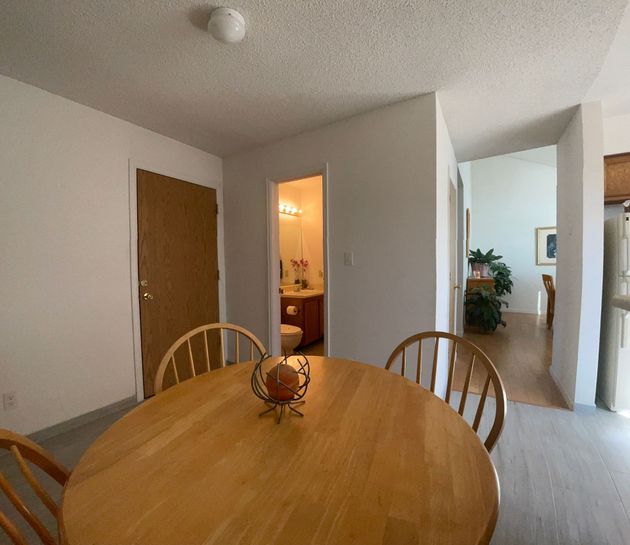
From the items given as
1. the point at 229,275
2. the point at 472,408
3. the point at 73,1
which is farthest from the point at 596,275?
the point at 73,1

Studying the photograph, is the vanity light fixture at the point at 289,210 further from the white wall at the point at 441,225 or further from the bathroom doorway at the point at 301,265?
the white wall at the point at 441,225

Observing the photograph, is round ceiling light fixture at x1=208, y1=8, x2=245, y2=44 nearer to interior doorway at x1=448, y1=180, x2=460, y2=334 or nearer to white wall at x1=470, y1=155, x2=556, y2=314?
interior doorway at x1=448, y1=180, x2=460, y2=334

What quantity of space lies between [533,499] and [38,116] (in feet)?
11.8

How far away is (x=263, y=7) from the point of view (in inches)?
50.4

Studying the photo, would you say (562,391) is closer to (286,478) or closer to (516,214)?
(286,478)

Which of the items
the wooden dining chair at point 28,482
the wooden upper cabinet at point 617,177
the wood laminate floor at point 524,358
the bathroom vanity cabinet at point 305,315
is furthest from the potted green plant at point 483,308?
the wooden dining chair at point 28,482

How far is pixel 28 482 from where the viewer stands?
0.65 m

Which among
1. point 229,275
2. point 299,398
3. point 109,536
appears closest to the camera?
point 109,536

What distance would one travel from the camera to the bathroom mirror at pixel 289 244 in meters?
4.10

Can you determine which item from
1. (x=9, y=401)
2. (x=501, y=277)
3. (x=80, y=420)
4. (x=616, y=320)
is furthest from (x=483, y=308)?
(x=9, y=401)

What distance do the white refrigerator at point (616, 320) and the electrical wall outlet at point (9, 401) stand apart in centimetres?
405

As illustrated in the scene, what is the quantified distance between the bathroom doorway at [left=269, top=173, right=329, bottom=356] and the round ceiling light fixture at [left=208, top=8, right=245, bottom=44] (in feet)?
6.06

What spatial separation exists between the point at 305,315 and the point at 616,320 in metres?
2.82

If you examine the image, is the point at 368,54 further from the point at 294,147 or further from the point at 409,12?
the point at 294,147
